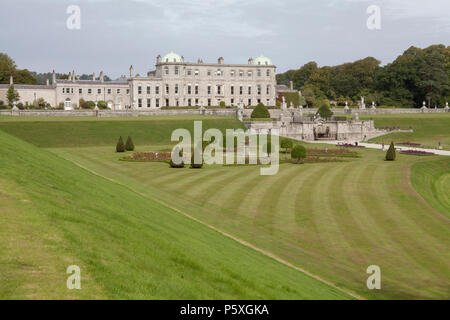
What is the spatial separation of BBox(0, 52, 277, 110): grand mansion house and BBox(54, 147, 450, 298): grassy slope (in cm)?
7510

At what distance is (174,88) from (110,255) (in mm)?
110750

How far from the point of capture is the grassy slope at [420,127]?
81512 mm

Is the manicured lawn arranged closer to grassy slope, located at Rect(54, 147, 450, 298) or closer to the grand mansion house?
grassy slope, located at Rect(54, 147, 450, 298)

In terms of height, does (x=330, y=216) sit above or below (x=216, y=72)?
below

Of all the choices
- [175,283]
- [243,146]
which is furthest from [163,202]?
[243,146]

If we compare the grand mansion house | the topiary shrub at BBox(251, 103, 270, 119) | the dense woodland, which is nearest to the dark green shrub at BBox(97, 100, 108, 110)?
the grand mansion house

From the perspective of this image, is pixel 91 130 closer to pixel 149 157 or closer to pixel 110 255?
pixel 149 157

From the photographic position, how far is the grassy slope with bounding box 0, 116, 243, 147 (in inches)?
2719

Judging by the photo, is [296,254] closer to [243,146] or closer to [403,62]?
[243,146]

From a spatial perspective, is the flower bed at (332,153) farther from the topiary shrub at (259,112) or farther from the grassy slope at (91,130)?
the topiary shrub at (259,112)

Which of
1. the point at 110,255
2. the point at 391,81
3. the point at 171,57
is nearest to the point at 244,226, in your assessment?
the point at 110,255

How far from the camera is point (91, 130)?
245 feet
